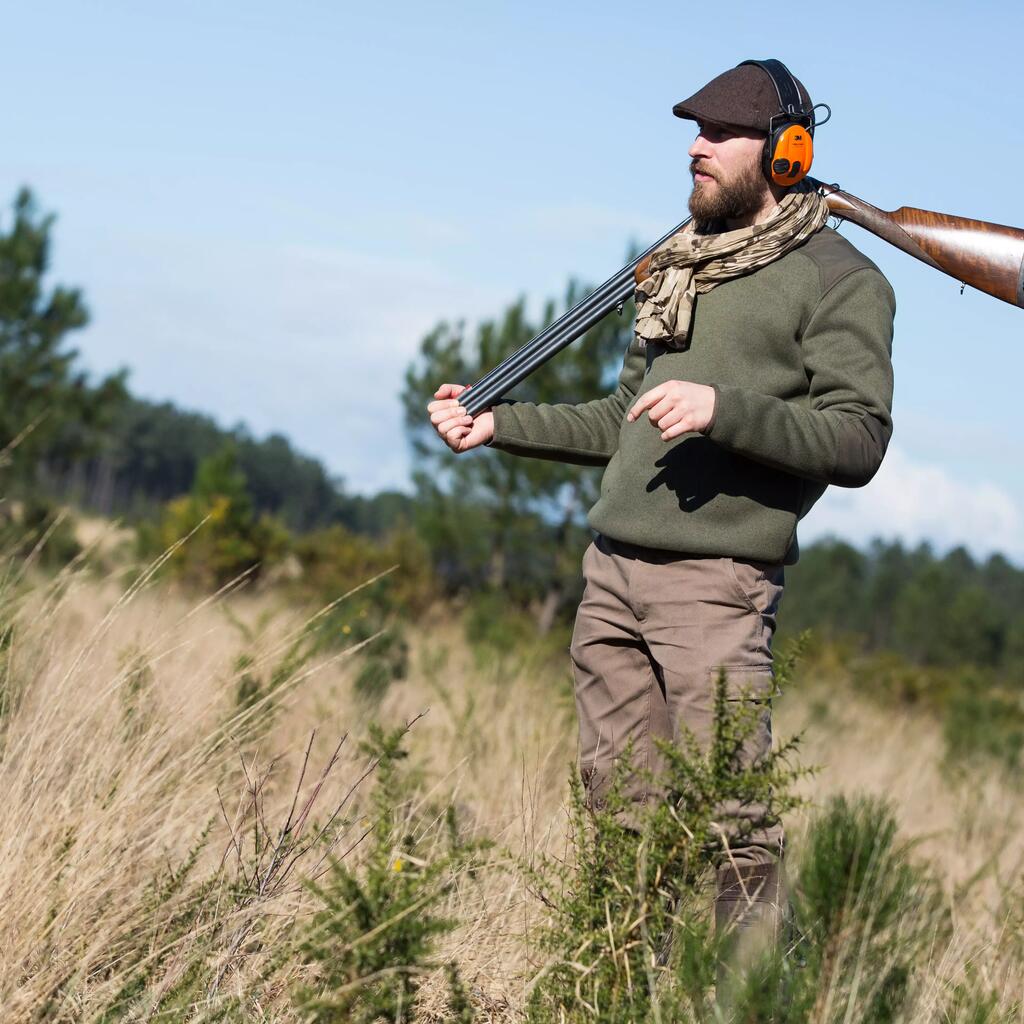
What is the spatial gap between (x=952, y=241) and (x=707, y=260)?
0.60 meters

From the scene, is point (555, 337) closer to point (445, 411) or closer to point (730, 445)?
point (445, 411)

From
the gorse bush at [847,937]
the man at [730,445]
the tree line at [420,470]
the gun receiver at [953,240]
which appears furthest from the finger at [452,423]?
the tree line at [420,470]

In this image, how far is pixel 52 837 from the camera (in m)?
2.79

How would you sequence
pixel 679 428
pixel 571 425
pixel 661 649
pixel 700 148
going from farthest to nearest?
1. pixel 571 425
2. pixel 700 148
3. pixel 661 649
4. pixel 679 428

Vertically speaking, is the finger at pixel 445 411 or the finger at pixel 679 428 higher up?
the finger at pixel 445 411

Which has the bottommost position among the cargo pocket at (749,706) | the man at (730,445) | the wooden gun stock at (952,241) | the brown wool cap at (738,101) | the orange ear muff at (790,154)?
the cargo pocket at (749,706)

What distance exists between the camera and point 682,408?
258cm

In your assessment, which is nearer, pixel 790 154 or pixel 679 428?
pixel 679 428

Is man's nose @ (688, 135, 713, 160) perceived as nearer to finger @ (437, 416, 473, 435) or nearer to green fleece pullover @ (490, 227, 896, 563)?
green fleece pullover @ (490, 227, 896, 563)

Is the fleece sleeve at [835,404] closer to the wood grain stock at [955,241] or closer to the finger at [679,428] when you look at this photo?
the finger at [679,428]

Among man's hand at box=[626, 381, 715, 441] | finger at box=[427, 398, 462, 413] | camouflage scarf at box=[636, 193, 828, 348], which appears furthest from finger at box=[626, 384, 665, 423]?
finger at box=[427, 398, 462, 413]

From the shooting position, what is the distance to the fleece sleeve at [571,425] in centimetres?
319

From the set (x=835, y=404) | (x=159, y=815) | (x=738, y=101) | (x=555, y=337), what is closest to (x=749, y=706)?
(x=835, y=404)

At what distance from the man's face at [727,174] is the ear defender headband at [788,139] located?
34 millimetres
